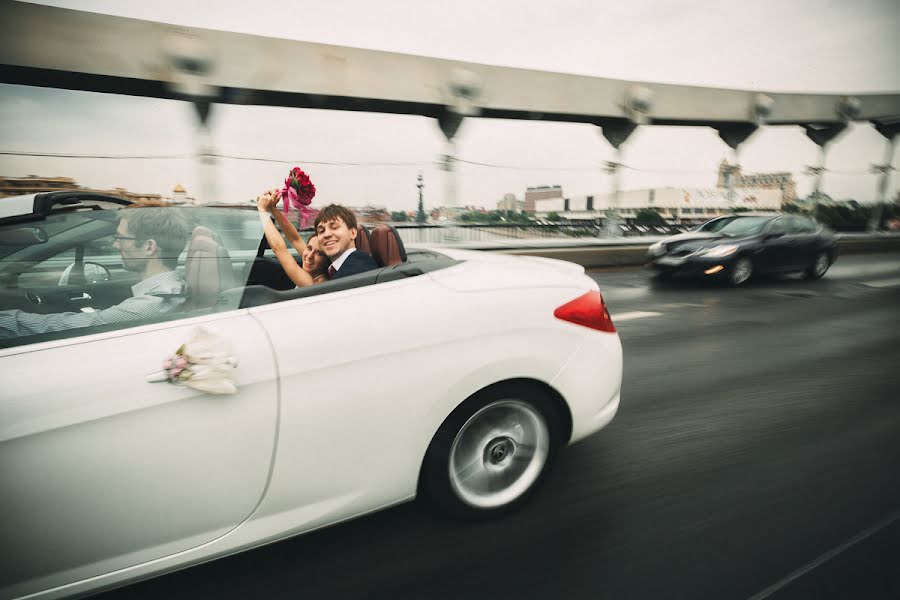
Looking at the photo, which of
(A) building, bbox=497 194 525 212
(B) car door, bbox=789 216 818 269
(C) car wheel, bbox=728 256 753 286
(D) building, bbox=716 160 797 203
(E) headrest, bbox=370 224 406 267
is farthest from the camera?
(D) building, bbox=716 160 797 203

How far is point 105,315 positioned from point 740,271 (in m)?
9.10

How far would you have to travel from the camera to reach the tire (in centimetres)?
198

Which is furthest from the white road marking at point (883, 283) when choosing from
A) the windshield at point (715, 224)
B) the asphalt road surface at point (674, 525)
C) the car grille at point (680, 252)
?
the asphalt road surface at point (674, 525)

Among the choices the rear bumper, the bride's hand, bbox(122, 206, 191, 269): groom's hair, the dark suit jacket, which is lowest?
the rear bumper

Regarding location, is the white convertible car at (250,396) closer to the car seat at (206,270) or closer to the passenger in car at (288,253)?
the car seat at (206,270)

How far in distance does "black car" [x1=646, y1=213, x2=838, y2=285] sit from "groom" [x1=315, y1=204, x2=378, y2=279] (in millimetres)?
7179

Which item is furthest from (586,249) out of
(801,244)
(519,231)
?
(801,244)

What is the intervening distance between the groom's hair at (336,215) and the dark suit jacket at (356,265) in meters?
0.27

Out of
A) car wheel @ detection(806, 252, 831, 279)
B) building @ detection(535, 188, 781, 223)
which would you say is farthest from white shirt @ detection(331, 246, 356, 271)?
car wheel @ detection(806, 252, 831, 279)

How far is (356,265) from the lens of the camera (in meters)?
2.33

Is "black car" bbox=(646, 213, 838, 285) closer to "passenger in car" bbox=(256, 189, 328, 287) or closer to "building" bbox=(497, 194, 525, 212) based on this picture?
"building" bbox=(497, 194, 525, 212)

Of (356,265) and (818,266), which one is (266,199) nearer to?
(356,265)

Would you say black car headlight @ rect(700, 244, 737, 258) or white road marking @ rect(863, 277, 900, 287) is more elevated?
black car headlight @ rect(700, 244, 737, 258)

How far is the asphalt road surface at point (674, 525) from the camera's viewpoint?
1.80 meters
